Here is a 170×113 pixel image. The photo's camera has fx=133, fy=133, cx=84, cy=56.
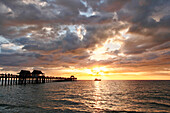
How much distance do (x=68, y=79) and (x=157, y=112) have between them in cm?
16952

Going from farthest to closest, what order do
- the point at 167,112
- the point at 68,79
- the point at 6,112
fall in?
the point at 68,79 < the point at 167,112 < the point at 6,112

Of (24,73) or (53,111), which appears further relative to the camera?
(24,73)

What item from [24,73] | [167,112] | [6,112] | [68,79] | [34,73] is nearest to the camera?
[6,112]

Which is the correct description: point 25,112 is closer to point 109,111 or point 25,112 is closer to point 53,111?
point 53,111

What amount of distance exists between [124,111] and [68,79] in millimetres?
168250

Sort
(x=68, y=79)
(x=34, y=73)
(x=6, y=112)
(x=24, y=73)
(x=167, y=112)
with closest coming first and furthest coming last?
(x=6, y=112) → (x=167, y=112) → (x=24, y=73) → (x=34, y=73) → (x=68, y=79)

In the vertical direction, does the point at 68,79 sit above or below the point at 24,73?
below

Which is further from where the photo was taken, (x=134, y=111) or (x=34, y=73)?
(x=34, y=73)

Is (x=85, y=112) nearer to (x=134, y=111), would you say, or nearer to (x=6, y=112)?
(x=134, y=111)

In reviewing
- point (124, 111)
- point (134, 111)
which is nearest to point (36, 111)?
point (124, 111)

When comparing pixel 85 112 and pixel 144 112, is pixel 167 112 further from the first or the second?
pixel 85 112

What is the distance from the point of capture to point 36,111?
19.8 metres

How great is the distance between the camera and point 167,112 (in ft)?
67.0

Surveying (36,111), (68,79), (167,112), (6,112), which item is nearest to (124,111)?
(167,112)
